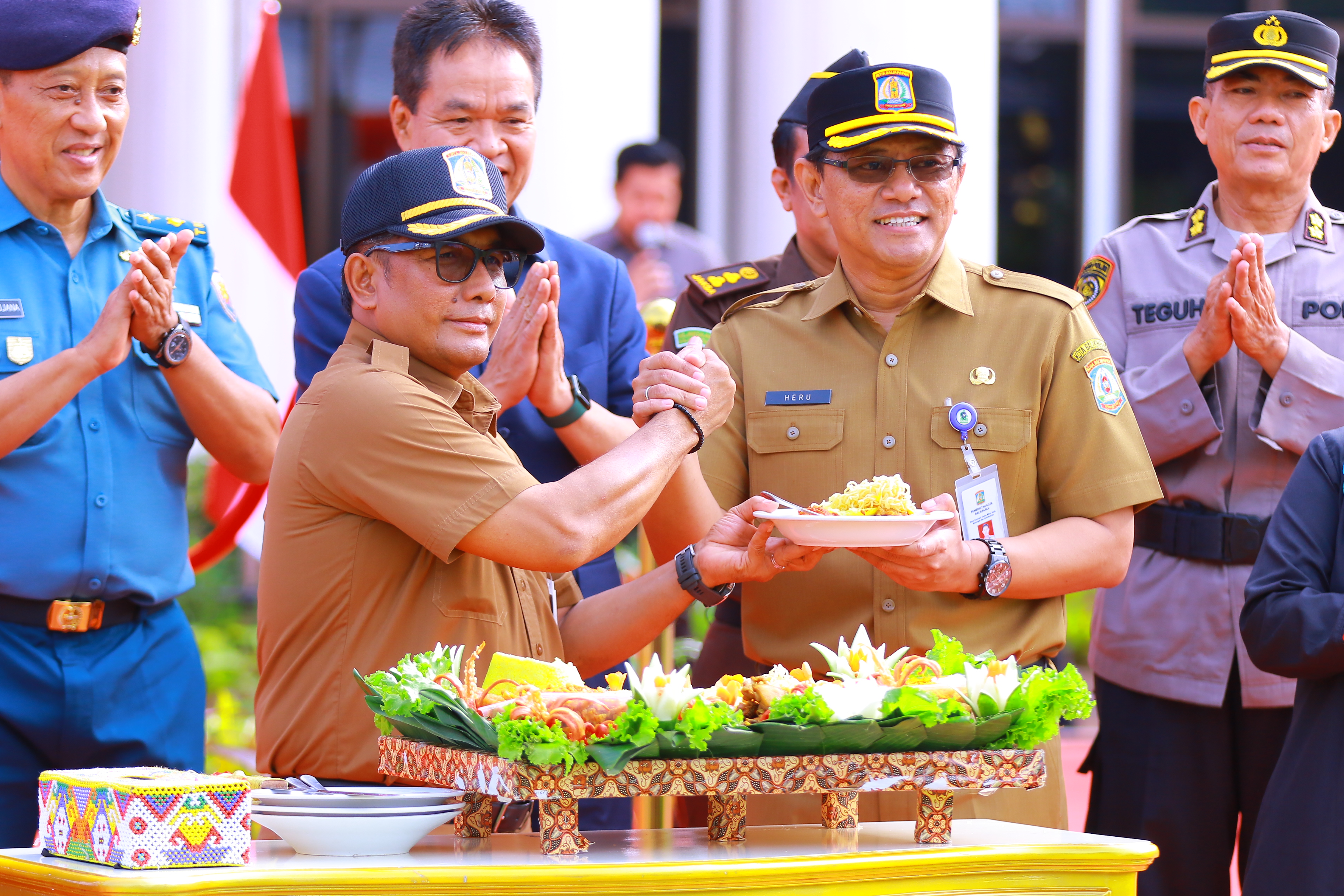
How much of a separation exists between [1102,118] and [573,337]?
910 cm

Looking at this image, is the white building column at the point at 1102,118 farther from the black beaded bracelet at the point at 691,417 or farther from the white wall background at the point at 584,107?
the black beaded bracelet at the point at 691,417

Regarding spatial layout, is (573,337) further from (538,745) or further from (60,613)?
(538,745)

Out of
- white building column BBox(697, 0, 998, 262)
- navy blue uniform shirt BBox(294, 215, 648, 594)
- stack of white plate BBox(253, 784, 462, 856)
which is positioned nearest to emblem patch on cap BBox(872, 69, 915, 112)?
navy blue uniform shirt BBox(294, 215, 648, 594)

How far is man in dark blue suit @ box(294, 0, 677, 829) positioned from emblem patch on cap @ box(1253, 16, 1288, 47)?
1.62m

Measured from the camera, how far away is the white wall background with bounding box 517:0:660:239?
6.82 m

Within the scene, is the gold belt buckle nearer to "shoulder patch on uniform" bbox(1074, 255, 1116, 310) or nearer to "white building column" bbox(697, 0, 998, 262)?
"shoulder patch on uniform" bbox(1074, 255, 1116, 310)

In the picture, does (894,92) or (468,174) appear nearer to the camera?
(468,174)

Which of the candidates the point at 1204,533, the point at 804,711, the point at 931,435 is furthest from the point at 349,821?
the point at 1204,533

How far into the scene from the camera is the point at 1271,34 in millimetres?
3918

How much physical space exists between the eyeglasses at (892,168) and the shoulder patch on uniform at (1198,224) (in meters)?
1.14

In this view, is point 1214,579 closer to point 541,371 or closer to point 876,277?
point 876,277

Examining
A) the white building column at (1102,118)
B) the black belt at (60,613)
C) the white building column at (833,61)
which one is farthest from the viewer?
the white building column at (1102,118)

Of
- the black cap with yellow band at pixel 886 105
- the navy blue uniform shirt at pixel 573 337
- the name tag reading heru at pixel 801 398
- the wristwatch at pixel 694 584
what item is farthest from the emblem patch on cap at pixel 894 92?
the wristwatch at pixel 694 584

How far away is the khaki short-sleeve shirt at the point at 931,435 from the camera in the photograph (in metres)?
3.21
